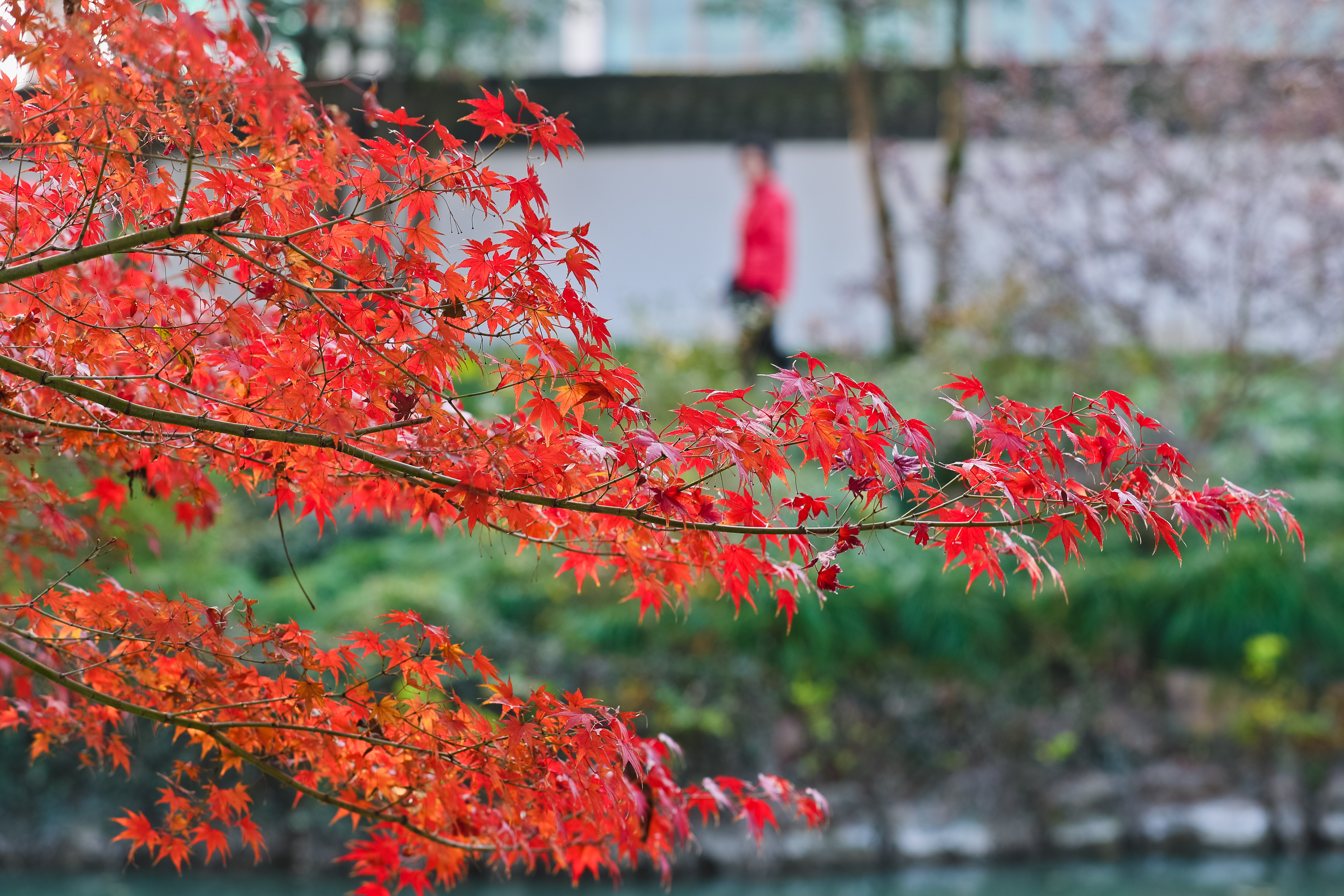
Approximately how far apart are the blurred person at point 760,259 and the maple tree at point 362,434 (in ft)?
15.4

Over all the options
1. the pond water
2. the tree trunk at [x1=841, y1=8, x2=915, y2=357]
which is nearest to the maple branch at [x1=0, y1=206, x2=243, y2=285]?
the pond water

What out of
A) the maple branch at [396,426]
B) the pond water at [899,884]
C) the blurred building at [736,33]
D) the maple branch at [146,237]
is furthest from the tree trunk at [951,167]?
the maple branch at [146,237]

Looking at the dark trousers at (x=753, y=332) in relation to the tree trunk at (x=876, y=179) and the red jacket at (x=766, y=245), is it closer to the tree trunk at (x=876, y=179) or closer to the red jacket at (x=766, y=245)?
the red jacket at (x=766, y=245)

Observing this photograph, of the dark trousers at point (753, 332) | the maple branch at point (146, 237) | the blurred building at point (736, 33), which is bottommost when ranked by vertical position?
the dark trousers at point (753, 332)

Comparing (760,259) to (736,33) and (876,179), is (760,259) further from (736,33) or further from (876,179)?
(736,33)

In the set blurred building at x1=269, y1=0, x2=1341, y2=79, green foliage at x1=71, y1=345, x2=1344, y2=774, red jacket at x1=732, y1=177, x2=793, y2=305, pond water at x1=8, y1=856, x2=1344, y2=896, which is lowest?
pond water at x1=8, y1=856, x2=1344, y2=896

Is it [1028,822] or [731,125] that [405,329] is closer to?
[1028,822]

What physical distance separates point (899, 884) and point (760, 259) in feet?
11.7

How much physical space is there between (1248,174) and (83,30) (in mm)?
6025

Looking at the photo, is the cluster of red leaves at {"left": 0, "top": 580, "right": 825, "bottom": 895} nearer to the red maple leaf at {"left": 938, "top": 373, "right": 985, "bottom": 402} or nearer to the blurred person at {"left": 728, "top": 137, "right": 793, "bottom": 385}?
the red maple leaf at {"left": 938, "top": 373, "right": 985, "bottom": 402}

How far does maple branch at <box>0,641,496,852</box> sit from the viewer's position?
1713mm

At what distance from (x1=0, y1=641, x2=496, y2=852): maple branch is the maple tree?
0.01 metres

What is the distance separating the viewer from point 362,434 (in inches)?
59.8

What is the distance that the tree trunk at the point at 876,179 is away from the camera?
25.6ft
